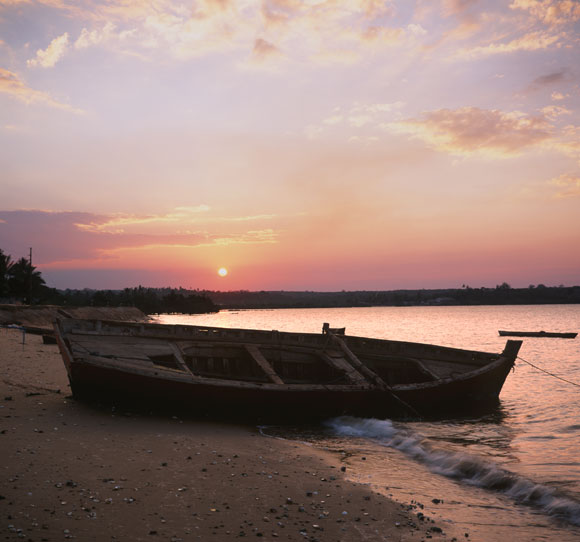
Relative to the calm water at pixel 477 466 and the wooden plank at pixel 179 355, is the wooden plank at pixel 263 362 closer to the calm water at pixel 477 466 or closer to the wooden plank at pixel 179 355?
the calm water at pixel 477 466

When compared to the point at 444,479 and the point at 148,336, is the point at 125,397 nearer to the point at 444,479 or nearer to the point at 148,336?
the point at 148,336

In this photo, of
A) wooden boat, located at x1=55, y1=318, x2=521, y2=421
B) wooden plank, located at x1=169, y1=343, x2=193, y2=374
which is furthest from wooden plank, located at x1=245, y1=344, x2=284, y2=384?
wooden plank, located at x1=169, y1=343, x2=193, y2=374

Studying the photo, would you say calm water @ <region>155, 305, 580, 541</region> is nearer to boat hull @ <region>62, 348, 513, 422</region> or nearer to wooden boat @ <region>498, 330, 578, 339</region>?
boat hull @ <region>62, 348, 513, 422</region>

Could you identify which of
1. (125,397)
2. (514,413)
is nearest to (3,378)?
(125,397)

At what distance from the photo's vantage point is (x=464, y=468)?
37.4ft

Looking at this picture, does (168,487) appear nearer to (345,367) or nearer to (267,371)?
(267,371)

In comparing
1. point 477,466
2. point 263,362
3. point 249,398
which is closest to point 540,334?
point 263,362

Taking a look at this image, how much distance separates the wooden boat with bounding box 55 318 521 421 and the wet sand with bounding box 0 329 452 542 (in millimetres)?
1038

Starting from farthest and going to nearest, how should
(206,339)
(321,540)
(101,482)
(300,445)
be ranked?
1. (206,339)
2. (300,445)
3. (101,482)
4. (321,540)

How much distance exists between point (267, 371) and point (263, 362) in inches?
32.6

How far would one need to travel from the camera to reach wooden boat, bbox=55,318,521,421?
13.0 meters

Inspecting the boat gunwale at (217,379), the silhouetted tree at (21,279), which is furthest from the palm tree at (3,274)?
the boat gunwale at (217,379)

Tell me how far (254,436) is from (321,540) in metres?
6.19

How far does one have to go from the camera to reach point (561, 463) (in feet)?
42.2
